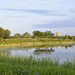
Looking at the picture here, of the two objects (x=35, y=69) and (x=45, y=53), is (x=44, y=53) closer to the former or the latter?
(x=45, y=53)

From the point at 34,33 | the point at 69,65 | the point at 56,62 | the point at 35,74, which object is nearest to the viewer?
the point at 35,74

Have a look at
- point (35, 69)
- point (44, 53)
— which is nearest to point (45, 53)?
point (44, 53)

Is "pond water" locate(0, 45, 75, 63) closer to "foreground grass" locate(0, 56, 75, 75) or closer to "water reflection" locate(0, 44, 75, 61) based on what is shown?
"water reflection" locate(0, 44, 75, 61)

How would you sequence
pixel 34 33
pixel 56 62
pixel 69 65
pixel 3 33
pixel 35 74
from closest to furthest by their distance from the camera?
pixel 35 74 → pixel 69 65 → pixel 56 62 → pixel 3 33 → pixel 34 33

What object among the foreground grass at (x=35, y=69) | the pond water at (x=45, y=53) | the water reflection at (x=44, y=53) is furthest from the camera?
the water reflection at (x=44, y=53)

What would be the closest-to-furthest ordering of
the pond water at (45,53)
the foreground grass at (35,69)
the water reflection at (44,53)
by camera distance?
1. the foreground grass at (35,69)
2. the pond water at (45,53)
3. the water reflection at (44,53)

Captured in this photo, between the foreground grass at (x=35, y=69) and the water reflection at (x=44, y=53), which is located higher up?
the foreground grass at (x=35, y=69)

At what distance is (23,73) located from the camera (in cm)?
855

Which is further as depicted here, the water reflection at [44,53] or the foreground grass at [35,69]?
the water reflection at [44,53]

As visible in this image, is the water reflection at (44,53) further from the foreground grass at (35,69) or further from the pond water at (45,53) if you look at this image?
the foreground grass at (35,69)

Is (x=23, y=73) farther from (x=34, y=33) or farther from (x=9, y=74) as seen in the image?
(x=34, y=33)

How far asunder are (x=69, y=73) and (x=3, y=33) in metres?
63.2

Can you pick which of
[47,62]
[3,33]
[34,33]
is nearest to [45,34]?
[34,33]

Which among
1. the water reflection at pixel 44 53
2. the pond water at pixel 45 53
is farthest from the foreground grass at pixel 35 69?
the water reflection at pixel 44 53
